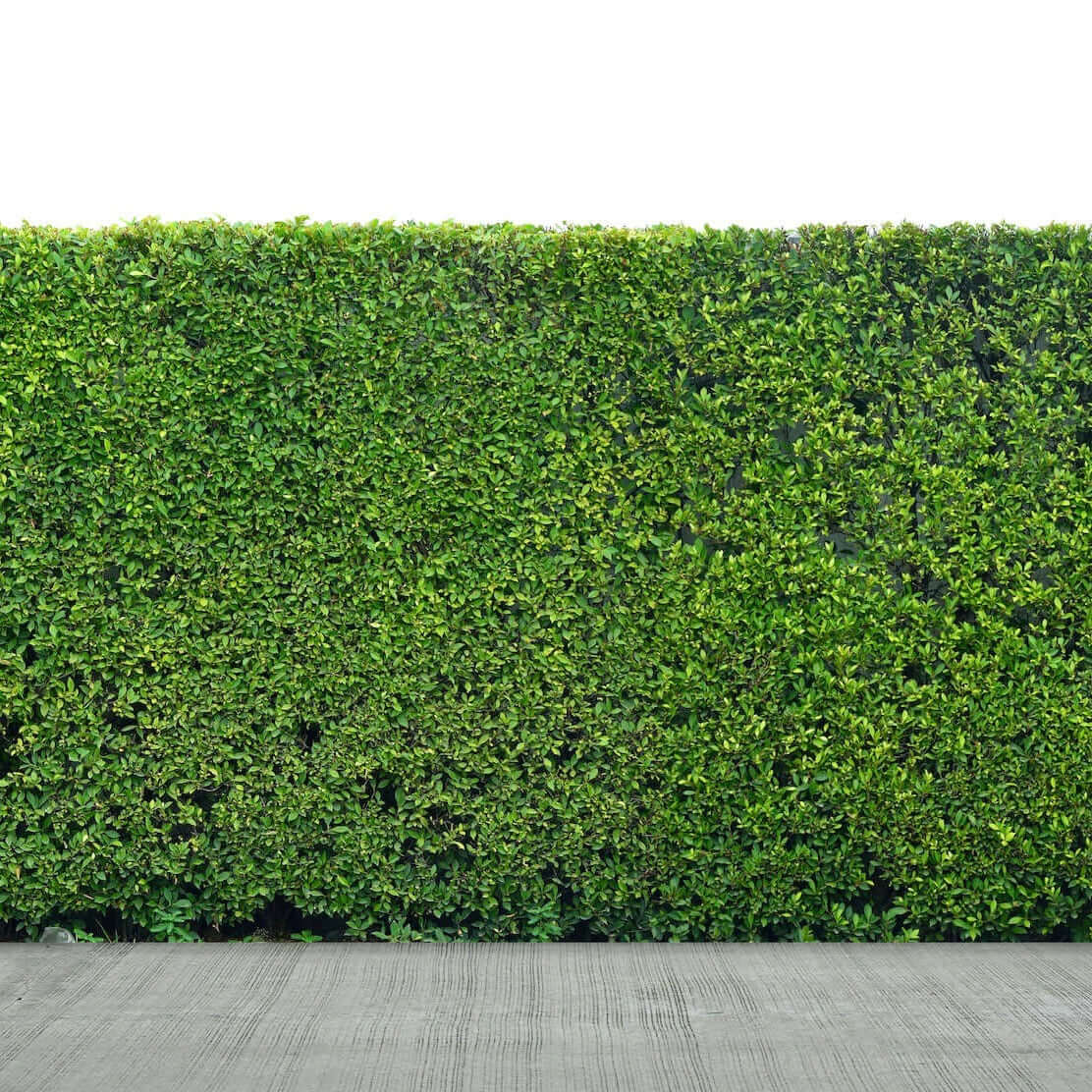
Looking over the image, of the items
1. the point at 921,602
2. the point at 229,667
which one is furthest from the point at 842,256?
the point at 229,667

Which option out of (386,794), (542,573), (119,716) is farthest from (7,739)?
(542,573)

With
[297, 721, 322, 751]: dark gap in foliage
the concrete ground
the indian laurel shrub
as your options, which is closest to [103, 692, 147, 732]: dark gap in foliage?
the indian laurel shrub

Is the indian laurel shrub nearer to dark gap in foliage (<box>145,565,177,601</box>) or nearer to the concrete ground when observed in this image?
dark gap in foliage (<box>145,565,177,601</box>)

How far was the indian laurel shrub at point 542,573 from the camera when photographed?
6383 millimetres

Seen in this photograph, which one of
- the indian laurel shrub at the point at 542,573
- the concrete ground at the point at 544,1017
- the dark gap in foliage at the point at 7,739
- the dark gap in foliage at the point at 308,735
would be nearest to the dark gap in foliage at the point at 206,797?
the indian laurel shrub at the point at 542,573

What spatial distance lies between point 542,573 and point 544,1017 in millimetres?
2126

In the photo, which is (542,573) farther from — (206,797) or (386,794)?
(206,797)

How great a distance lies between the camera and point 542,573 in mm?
6359

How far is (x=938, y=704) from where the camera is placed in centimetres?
646

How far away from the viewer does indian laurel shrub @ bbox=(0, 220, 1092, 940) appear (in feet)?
20.9

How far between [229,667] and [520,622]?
1507 mm

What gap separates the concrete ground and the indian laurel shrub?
40 centimetres

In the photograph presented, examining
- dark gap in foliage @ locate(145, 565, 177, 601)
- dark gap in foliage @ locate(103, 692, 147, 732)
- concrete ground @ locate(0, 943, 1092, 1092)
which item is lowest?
concrete ground @ locate(0, 943, 1092, 1092)

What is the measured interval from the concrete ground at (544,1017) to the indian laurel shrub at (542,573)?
1.31 feet
